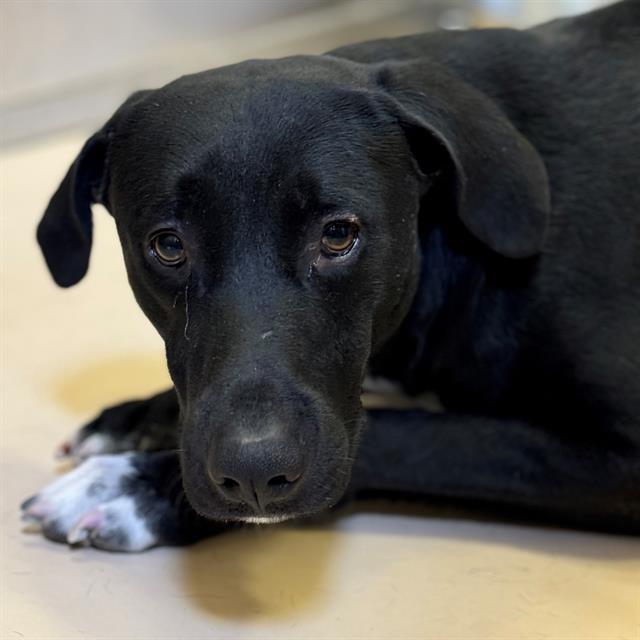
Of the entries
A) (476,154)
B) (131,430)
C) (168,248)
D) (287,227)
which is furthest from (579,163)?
(131,430)

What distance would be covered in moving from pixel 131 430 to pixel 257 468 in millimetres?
776

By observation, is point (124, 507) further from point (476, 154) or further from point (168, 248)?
point (476, 154)

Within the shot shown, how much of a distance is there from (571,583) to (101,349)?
1.29 m

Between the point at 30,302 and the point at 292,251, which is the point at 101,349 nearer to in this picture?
the point at 30,302

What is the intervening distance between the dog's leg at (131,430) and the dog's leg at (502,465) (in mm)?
435

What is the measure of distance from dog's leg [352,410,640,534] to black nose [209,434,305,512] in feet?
1.37

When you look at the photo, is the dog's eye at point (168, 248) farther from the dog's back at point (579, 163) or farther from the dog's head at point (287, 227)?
the dog's back at point (579, 163)

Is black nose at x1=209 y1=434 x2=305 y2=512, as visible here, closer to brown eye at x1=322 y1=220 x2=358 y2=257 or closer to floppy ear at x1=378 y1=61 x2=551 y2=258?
brown eye at x1=322 y1=220 x2=358 y2=257

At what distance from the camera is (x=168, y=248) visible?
65.1 inches

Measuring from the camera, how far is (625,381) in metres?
1.82

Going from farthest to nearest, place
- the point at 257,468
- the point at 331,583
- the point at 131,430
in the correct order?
1. the point at 131,430
2. the point at 331,583
3. the point at 257,468

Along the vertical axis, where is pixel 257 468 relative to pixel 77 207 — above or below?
below

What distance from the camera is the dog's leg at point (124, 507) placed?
6.26 feet

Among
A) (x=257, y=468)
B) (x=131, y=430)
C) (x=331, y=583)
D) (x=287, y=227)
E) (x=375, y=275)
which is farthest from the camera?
(x=131, y=430)
